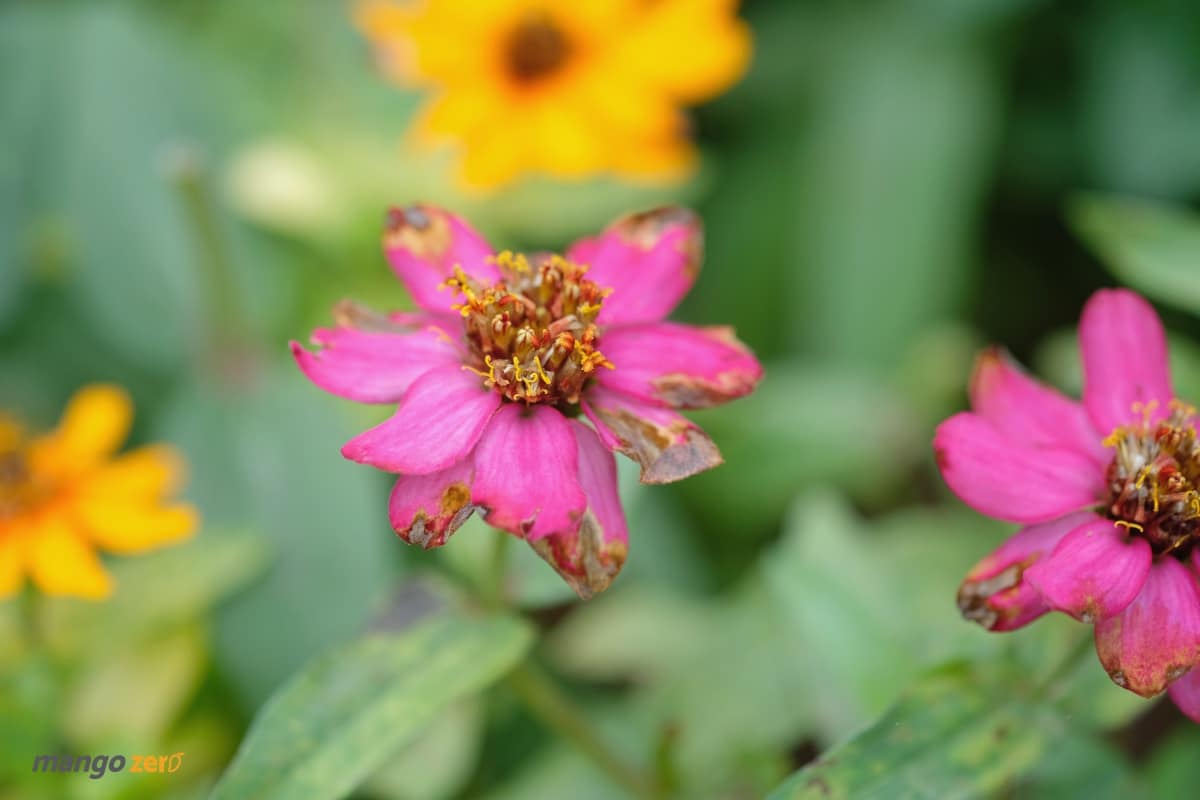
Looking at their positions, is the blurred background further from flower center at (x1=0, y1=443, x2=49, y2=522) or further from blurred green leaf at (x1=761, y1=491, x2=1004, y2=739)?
flower center at (x1=0, y1=443, x2=49, y2=522)

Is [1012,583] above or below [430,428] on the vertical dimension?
below

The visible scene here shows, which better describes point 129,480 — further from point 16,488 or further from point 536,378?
point 536,378

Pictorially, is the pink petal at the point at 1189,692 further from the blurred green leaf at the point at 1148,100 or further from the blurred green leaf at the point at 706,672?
the blurred green leaf at the point at 1148,100

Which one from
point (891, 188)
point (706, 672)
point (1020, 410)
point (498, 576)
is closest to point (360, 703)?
point (498, 576)

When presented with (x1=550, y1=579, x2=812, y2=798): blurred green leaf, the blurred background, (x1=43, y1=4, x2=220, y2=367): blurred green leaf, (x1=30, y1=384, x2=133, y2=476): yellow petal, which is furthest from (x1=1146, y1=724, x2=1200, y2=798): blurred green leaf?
(x1=43, y1=4, x2=220, y2=367): blurred green leaf

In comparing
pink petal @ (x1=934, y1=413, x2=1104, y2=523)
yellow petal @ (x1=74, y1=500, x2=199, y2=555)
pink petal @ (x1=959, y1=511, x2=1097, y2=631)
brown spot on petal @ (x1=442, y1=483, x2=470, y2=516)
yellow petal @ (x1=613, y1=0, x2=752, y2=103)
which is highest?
yellow petal @ (x1=613, y1=0, x2=752, y2=103)

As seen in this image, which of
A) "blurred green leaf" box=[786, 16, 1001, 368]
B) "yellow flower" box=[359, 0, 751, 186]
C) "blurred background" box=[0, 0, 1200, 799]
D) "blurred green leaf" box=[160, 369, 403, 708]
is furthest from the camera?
"blurred green leaf" box=[786, 16, 1001, 368]
